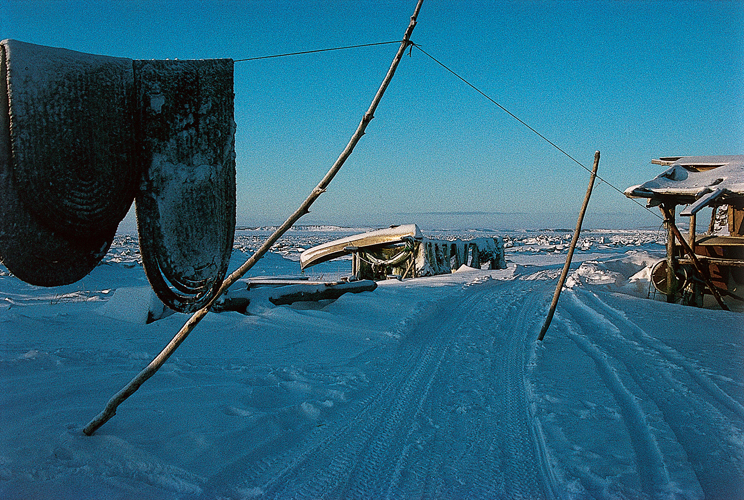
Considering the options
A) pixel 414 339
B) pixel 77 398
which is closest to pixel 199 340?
pixel 77 398

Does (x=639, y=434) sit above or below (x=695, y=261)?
below

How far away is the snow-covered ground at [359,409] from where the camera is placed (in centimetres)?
288

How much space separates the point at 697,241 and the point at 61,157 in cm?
1398

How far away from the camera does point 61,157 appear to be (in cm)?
169

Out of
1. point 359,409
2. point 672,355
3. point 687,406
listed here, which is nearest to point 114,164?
point 359,409

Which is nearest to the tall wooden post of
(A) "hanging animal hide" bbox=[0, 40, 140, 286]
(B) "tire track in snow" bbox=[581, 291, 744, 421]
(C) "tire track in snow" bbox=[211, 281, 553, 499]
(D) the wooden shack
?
(D) the wooden shack

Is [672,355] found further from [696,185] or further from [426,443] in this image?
[696,185]

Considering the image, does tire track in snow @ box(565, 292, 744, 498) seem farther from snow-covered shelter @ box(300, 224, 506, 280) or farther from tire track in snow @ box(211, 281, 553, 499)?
snow-covered shelter @ box(300, 224, 506, 280)

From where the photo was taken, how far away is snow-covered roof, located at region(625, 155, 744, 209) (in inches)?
362

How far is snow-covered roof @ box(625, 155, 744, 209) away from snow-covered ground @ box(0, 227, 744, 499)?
10.5 feet

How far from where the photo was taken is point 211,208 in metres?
2.05

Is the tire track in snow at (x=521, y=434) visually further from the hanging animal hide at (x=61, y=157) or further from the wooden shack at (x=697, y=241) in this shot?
the wooden shack at (x=697, y=241)

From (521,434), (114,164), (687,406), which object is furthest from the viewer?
(687,406)

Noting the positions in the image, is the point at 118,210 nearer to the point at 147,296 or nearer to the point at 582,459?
the point at 582,459
